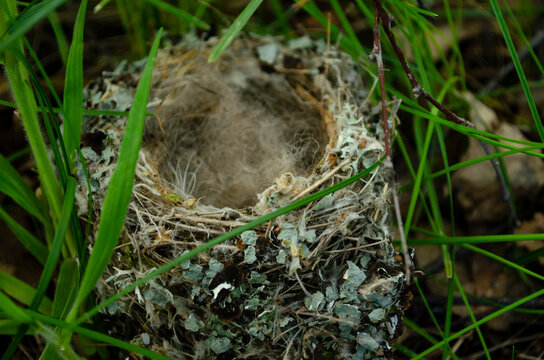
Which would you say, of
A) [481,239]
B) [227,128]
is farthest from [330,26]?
[481,239]

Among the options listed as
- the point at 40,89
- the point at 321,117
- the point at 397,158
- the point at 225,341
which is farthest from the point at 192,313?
the point at 397,158

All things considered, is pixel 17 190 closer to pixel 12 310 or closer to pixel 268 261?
pixel 12 310

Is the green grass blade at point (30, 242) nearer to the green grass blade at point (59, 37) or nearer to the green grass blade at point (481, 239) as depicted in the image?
the green grass blade at point (59, 37)

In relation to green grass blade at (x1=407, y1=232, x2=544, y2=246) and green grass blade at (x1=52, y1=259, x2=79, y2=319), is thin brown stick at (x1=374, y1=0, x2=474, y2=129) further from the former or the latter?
green grass blade at (x1=52, y1=259, x2=79, y2=319)

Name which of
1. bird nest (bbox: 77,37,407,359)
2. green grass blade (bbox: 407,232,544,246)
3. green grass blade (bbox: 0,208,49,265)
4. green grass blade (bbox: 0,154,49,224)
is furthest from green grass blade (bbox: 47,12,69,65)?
green grass blade (bbox: 407,232,544,246)

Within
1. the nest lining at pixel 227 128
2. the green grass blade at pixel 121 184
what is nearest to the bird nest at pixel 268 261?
the nest lining at pixel 227 128

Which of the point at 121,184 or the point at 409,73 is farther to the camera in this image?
the point at 409,73

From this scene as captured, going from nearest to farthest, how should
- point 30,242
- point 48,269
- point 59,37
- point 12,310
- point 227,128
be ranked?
point 12,310 → point 48,269 → point 30,242 → point 59,37 → point 227,128
